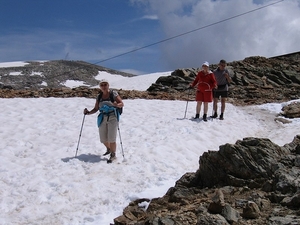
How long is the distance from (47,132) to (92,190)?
16.3 ft

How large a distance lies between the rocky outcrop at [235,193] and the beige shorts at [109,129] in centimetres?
274

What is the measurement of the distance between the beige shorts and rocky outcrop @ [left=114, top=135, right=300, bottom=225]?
2.74 meters

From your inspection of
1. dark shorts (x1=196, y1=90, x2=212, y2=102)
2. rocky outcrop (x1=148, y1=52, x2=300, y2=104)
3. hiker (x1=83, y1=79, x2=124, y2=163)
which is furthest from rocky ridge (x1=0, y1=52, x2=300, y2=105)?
hiker (x1=83, y1=79, x2=124, y2=163)

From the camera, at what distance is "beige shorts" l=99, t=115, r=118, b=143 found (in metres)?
11.0

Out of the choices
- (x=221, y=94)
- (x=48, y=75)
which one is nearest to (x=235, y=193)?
(x=221, y=94)

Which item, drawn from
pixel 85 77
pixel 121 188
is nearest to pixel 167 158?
pixel 121 188

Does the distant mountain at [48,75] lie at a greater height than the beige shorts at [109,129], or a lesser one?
greater

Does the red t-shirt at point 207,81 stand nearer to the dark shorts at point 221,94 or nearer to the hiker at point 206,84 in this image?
the hiker at point 206,84

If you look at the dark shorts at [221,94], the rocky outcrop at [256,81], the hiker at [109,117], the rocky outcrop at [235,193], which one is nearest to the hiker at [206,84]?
the dark shorts at [221,94]

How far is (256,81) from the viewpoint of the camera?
27203 mm

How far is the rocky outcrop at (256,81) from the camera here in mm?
23005

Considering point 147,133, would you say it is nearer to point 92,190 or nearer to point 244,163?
point 92,190

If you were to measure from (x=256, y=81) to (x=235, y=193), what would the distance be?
810 inches

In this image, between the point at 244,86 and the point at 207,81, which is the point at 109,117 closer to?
the point at 207,81
